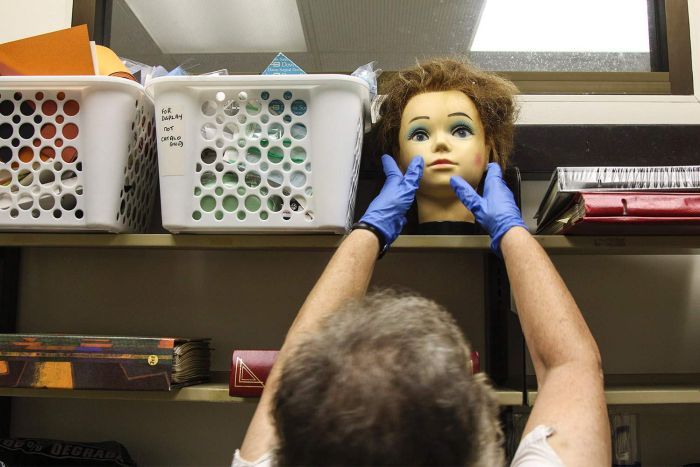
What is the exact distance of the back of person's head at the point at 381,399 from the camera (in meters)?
0.51

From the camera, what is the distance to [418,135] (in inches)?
52.4

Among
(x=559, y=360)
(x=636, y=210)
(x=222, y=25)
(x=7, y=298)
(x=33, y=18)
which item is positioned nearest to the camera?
(x=559, y=360)

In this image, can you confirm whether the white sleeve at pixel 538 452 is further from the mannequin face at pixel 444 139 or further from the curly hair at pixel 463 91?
the curly hair at pixel 463 91

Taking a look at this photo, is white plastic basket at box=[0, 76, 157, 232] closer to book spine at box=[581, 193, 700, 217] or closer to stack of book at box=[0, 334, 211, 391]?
stack of book at box=[0, 334, 211, 391]

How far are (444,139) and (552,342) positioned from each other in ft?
1.68

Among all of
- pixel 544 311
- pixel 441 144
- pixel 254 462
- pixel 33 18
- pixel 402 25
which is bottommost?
pixel 254 462

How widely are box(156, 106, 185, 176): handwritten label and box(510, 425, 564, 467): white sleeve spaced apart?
792mm

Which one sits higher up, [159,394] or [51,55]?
[51,55]

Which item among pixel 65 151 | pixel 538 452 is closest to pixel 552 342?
pixel 538 452

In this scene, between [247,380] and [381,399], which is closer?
[381,399]

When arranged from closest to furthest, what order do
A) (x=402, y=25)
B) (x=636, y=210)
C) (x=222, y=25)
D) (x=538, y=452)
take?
1. (x=538, y=452)
2. (x=636, y=210)
3. (x=402, y=25)
4. (x=222, y=25)

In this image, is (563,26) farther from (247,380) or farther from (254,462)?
(254,462)

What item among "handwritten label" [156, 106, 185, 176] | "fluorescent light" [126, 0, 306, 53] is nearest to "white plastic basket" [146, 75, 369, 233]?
"handwritten label" [156, 106, 185, 176]

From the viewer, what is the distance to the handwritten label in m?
1.18
